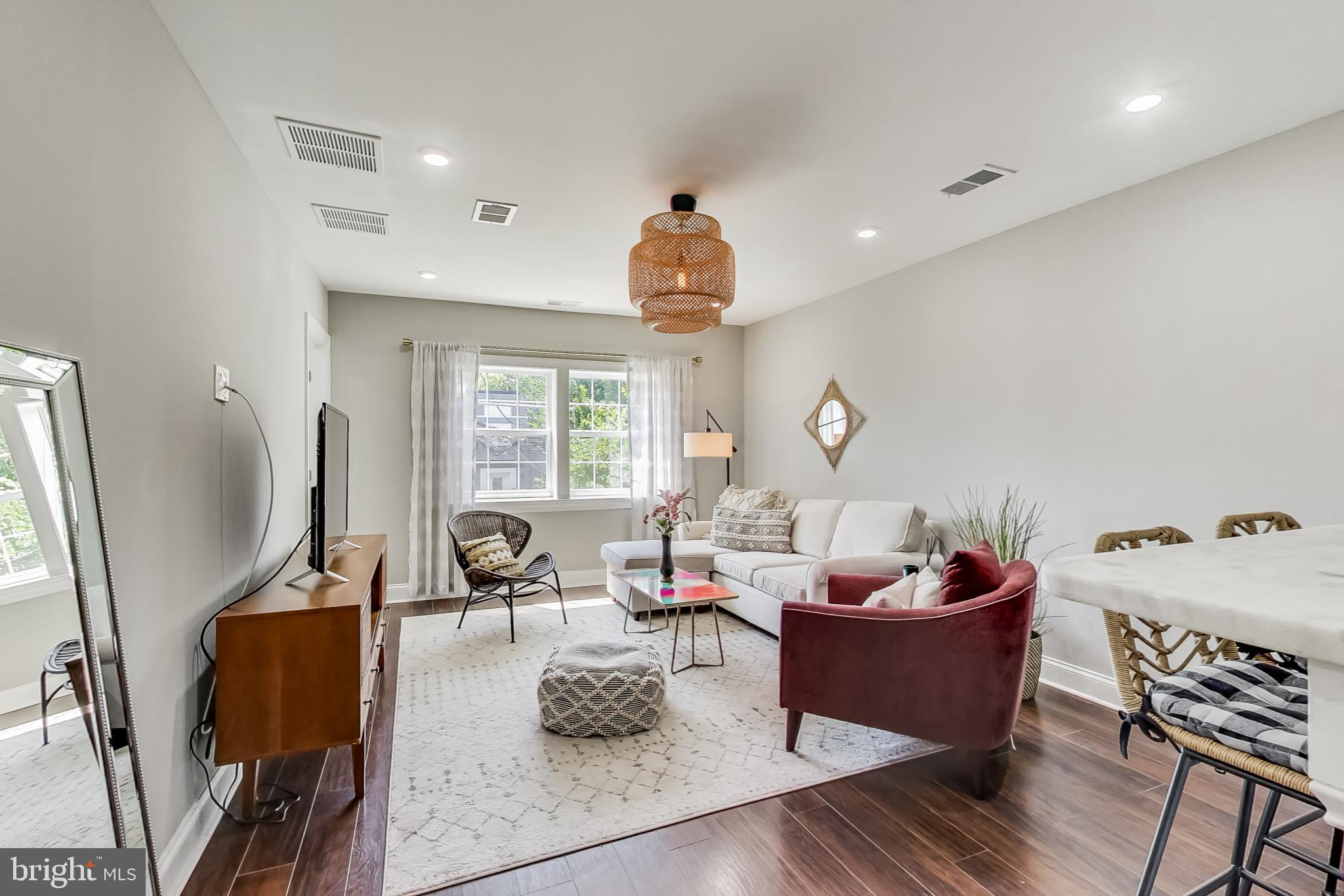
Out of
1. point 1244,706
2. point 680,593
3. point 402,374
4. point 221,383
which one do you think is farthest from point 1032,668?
point 402,374

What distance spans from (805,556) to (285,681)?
138 inches

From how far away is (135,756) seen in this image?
138 cm

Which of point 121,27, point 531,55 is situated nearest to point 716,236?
point 531,55

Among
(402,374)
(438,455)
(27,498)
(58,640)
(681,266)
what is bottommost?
(58,640)

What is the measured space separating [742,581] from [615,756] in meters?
1.96

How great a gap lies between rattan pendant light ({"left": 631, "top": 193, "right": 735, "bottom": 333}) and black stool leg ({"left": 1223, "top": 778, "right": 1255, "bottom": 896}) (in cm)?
257

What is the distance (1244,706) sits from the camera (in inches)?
42.1

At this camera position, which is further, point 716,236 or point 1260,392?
point 716,236

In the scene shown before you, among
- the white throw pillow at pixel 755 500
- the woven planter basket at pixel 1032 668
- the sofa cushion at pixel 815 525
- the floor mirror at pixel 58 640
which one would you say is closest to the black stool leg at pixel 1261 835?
the woven planter basket at pixel 1032 668

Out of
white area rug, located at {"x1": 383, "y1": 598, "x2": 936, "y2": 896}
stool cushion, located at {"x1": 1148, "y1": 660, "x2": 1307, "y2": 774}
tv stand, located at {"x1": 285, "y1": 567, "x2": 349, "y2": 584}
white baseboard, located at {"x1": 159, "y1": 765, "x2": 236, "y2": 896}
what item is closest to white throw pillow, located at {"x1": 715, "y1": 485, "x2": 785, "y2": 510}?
white area rug, located at {"x1": 383, "y1": 598, "x2": 936, "y2": 896}

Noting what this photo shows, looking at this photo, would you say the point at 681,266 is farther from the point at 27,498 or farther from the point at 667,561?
the point at 27,498

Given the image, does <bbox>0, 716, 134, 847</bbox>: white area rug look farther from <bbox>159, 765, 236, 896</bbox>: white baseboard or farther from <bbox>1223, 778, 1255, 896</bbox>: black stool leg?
<bbox>1223, 778, 1255, 896</bbox>: black stool leg

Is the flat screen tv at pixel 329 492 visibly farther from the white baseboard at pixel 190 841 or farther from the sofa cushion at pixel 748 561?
the sofa cushion at pixel 748 561

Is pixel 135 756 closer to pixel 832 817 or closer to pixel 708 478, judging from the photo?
pixel 832 817
